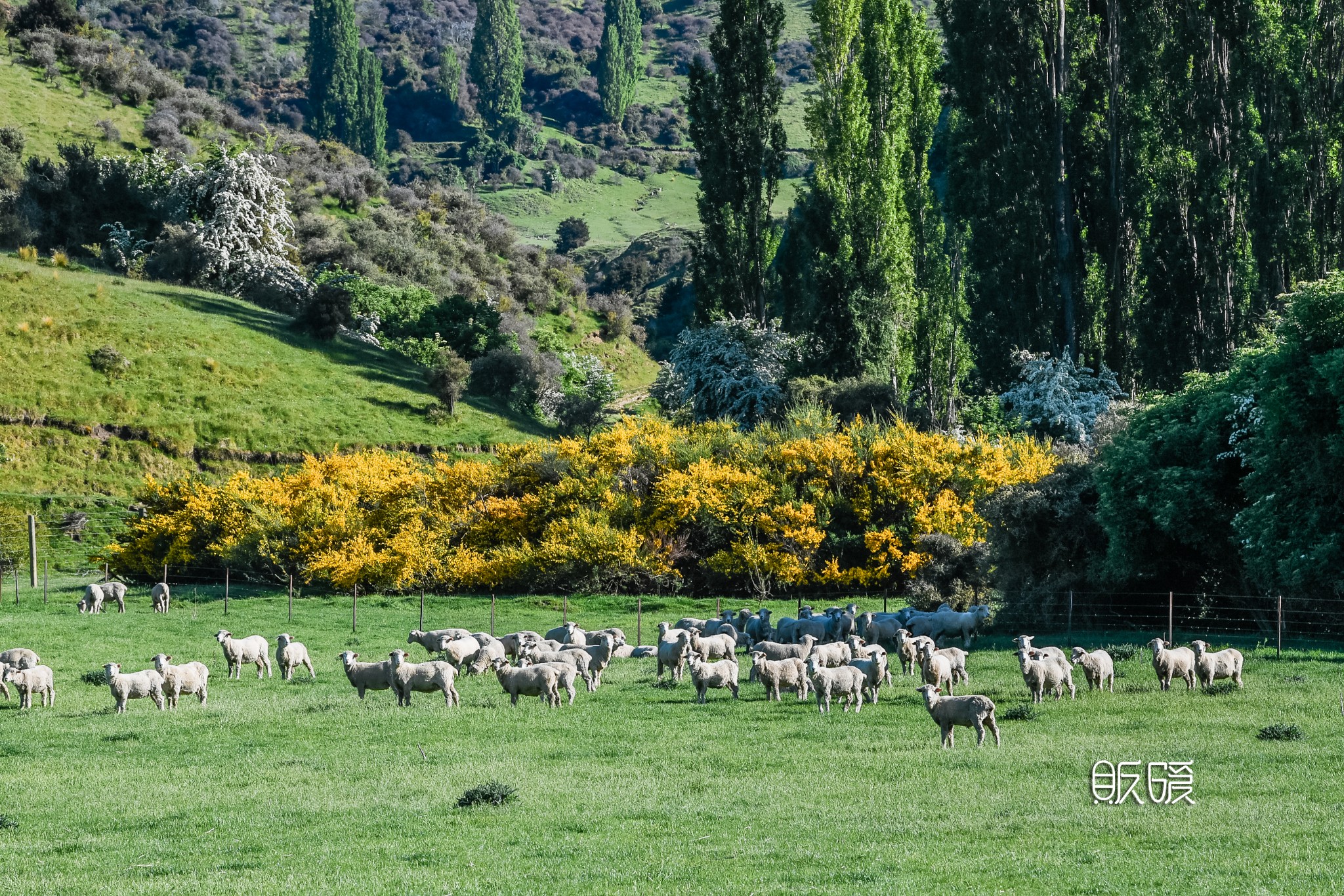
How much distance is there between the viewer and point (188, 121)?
10688cm

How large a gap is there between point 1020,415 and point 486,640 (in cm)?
2538

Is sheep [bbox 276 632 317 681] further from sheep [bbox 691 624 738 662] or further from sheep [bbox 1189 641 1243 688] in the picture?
sheep [bbox 1189 641 1243 688]

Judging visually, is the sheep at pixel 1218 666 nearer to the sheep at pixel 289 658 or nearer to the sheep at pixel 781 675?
the sheep at pixel 781 675

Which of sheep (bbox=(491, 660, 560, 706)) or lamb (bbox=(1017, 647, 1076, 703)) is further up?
lamb (bbox=(1017, 647, 1076, 703))

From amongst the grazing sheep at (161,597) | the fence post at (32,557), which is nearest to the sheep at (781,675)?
the grazing sheep at (161,597)

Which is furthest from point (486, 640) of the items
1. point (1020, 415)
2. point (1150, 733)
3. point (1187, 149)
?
point (1187, 149)

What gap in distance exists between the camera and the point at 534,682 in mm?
21625

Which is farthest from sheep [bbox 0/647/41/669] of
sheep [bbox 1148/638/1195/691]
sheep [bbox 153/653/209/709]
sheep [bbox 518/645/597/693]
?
sheep [bbox 1148/638/1195/691]

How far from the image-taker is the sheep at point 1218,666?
20828 mm

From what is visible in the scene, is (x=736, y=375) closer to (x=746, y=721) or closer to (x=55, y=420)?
(x=55, y=420)

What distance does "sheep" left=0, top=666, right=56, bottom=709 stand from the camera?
22.4m

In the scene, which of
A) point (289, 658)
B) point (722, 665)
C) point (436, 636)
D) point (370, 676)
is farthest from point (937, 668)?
point (289, 658)

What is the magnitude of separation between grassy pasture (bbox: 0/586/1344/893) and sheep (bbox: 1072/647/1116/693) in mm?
358

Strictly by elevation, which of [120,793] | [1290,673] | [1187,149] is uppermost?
[1187,149]
